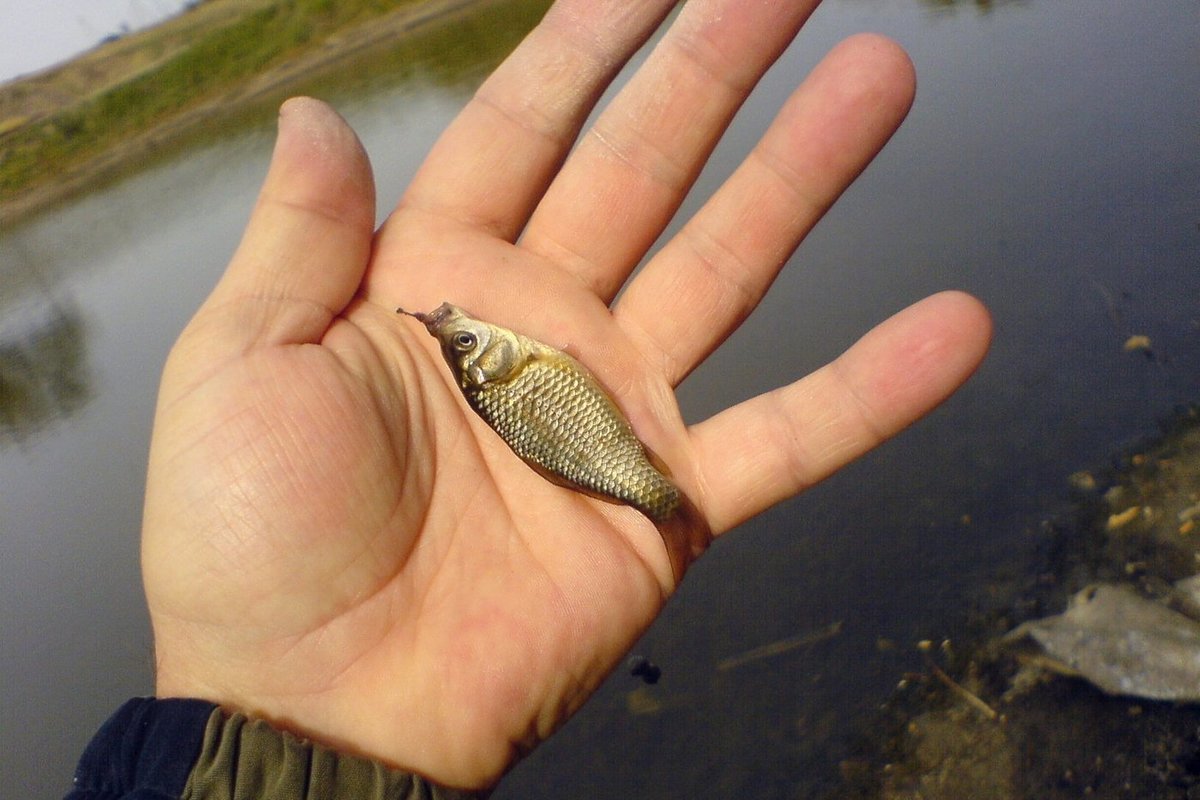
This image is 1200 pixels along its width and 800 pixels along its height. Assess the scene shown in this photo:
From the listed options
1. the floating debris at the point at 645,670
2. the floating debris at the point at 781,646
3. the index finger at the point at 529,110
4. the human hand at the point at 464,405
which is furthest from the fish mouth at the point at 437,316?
the floating debris at the point at 781,646

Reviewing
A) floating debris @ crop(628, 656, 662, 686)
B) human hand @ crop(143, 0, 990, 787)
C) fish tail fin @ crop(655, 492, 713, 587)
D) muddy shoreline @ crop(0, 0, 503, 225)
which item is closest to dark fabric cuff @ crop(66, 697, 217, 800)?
human hand @ crop(143, 0, 990, 787)

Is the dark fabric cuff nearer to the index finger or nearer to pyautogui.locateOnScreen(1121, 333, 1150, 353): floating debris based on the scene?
the index finger

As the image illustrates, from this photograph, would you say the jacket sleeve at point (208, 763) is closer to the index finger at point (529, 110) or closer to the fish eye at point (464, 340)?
the fish eye at point (464, 340)

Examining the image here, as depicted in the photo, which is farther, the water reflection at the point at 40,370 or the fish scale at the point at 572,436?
the water reflection at the point at 40,370

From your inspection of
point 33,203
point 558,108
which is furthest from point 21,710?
point 33,203

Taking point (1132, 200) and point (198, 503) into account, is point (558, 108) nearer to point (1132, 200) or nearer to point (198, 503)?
point (198, 503)

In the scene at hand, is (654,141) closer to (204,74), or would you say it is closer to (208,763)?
(208,763)
